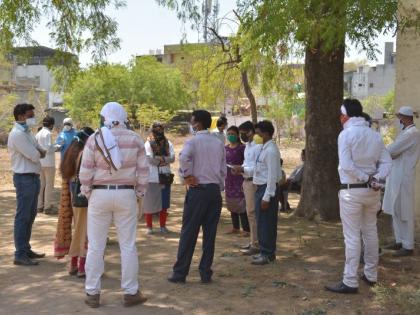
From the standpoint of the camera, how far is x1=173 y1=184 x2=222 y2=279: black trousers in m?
5.95

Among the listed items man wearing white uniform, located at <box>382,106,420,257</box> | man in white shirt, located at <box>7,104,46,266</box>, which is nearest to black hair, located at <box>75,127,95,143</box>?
man in white shirt, located at <box>7,104,46,266</box>

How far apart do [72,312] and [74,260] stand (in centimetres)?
125

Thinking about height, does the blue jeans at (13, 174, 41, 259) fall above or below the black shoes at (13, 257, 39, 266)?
above

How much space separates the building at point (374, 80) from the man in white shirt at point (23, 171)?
4833 cm

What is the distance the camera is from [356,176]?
544 centimetres

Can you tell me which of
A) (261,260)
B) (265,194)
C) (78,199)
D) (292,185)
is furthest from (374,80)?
(78,199)

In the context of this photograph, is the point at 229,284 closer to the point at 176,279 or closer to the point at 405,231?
the point at 176,279

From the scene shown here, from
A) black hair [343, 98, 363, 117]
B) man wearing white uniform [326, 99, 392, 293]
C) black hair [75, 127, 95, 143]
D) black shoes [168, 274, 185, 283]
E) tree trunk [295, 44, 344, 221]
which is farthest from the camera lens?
tree trunk [295, 44, 344, 221]

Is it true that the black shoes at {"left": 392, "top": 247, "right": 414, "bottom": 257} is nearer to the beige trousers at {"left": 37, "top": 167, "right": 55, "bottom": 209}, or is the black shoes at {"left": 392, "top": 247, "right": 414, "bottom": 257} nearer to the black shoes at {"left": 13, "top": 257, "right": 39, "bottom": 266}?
the black shoes at {"left": 13, "top": 257, "right": 39, "bottom": 266}

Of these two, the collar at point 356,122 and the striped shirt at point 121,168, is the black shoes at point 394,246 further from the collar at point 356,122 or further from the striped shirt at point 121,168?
the striped shirt at point 121,168

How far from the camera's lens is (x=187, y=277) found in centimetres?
636

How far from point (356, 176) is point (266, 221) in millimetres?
1610

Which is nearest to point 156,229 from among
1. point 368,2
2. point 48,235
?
→ point 48,235

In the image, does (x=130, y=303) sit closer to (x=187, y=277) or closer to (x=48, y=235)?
(x=187, y=277)
